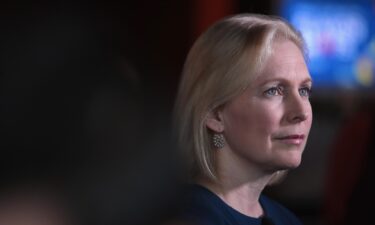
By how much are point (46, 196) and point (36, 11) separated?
0.14 m

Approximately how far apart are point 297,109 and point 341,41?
2636mm

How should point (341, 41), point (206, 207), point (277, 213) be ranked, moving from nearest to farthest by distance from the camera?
point (206, 207) → point (277, 213) → point (341, 41)

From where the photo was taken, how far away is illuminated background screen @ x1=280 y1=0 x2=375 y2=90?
11.5 feet

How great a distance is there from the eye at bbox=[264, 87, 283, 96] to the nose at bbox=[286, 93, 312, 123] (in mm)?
15

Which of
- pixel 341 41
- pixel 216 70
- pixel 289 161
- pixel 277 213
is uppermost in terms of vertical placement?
pixel 216 70

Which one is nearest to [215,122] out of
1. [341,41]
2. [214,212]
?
[214,212]

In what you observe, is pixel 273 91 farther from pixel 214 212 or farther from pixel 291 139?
pixel 214 212

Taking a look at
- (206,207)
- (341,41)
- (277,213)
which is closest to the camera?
(206,207)

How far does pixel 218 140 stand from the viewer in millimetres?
1043

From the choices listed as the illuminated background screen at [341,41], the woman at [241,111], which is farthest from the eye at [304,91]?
the illuminated background screen at [341,41]

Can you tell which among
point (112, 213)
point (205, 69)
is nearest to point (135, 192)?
point (112, 213)

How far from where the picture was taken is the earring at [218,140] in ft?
3.42

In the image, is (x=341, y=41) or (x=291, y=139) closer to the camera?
(x=291, y=139)

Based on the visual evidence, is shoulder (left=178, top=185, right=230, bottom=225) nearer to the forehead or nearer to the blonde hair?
the blonde hair
